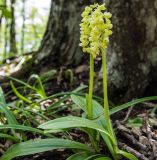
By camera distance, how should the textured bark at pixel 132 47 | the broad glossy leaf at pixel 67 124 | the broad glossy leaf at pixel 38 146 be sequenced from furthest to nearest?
the textured bark at pixel 132 47, the broad glossy leaf at pixel 38 146, the broad glossy leaf at pixel 67 124

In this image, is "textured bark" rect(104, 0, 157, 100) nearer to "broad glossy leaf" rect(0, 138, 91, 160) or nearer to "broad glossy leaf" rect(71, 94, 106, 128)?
"broad glossy leaf" rect(71, 94, 106, 128)

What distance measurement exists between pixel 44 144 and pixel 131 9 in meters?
1.71

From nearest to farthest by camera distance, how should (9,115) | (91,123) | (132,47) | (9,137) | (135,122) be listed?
(91,123) → (9,137) → (9,115) → (135,122) → (132,47)

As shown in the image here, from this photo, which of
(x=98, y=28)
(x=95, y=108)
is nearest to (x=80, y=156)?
(x=95, y=108)

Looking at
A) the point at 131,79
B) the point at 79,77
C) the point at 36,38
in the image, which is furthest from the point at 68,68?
the point at 36,38

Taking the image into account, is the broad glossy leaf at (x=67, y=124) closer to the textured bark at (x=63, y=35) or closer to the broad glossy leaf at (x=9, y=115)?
the broad glossy leaf at (x=9, y=115)

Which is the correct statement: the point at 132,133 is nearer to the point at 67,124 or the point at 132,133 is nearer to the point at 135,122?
the point at 135,122

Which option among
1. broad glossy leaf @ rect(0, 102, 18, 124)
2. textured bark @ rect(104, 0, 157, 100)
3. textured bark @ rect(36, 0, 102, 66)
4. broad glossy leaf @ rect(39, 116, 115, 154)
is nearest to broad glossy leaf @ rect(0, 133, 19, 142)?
broad glossy leaf @ rect(0, 102, 18, 124)

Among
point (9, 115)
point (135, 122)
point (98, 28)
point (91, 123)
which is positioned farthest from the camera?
point (135, 122)

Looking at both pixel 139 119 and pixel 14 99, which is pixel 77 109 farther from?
pixel 14 99

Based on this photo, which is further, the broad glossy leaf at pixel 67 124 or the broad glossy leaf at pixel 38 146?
the broad glossy leaf at pixel 38 146

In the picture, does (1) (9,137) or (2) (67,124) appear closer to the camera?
(2) (67,124)

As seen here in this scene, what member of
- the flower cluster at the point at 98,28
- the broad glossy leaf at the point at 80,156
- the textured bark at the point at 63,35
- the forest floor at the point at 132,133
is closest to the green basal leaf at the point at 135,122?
the forest floor at the point at 132,133

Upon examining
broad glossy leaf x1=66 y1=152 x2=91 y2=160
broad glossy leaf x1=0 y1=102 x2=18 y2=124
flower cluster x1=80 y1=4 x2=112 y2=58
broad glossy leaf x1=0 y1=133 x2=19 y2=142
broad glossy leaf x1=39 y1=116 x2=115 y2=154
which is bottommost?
broad glossy leaf x1=66 y1=152 x2=91 y2=160
